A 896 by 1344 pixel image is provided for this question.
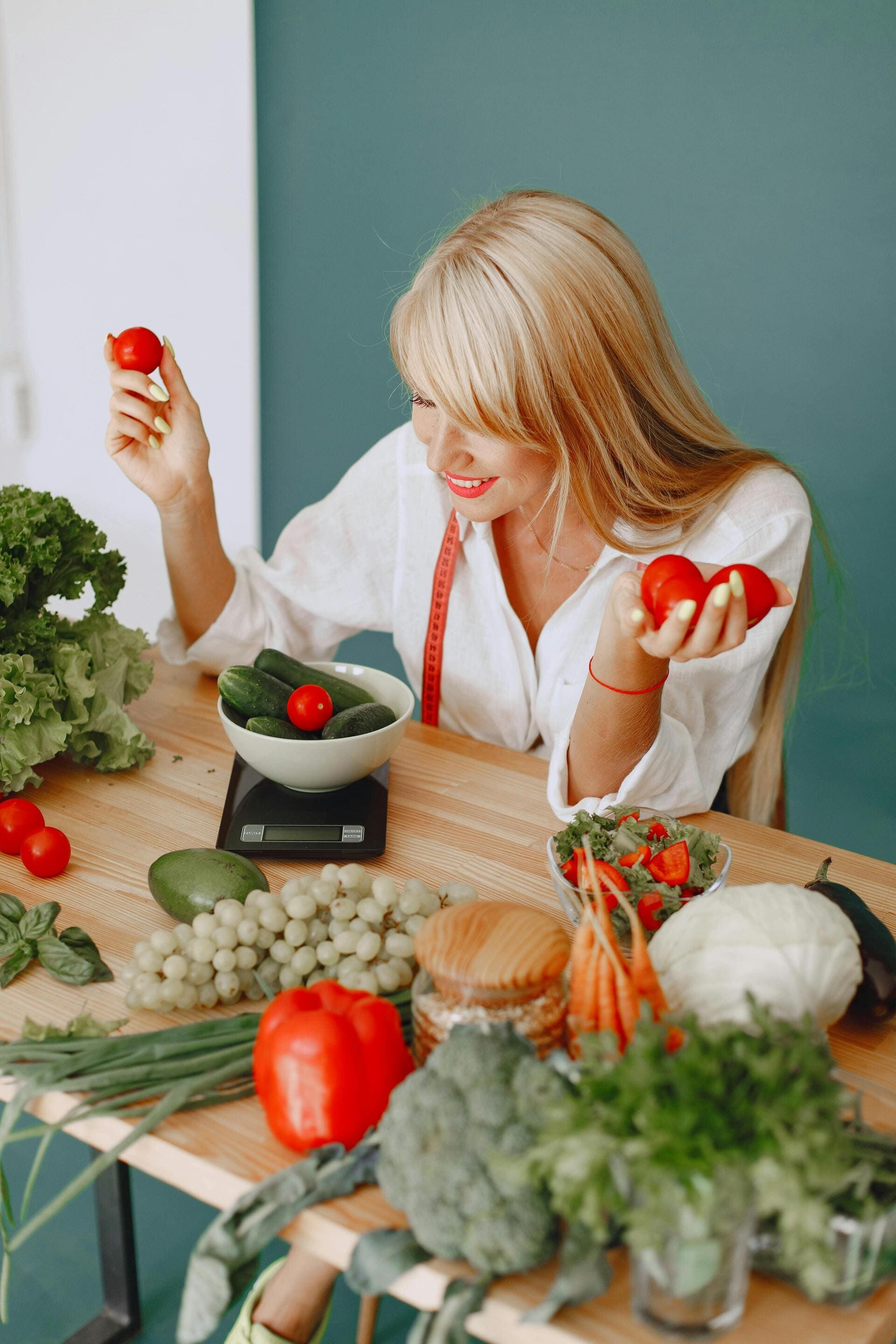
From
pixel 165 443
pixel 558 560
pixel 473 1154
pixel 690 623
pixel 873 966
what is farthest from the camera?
pixel 558 560

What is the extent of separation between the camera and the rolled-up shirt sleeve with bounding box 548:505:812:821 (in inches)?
57.5

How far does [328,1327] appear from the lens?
1742mm

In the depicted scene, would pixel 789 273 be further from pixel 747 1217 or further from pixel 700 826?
pixel 747 1217

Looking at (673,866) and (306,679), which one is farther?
(306,679)

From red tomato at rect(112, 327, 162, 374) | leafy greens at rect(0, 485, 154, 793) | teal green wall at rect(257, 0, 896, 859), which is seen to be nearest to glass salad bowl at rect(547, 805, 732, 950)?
leafy greens at rect(0, 485, 154, 793)

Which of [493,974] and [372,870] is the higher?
[493,974]

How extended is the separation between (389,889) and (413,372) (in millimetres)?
749

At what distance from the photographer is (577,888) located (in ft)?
3.75

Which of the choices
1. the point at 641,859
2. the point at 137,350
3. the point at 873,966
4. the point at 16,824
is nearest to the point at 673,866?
the point at 641,859

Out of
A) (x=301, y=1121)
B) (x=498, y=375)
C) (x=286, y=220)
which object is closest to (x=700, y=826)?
(x=498, y=375)

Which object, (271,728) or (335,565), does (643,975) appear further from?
(335,565)

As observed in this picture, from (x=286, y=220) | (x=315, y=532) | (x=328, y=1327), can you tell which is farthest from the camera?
(x=286, y=220)

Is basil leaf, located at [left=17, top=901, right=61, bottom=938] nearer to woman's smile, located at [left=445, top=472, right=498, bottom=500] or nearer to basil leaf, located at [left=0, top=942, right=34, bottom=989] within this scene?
basil leaf, located at [left=0, top=942, right=34, bottom=989]

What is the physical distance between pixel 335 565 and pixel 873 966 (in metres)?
1.23
